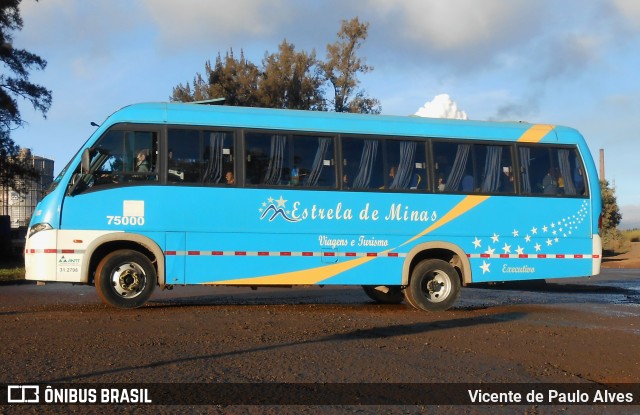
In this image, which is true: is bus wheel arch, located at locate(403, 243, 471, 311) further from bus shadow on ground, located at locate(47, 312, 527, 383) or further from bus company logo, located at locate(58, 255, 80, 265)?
bus company logo, located at locate(58, 255, 80, 265)

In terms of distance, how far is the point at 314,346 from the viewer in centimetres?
823

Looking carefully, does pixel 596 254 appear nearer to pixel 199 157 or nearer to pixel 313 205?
pixel 313 205

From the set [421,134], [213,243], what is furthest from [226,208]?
[421,134]

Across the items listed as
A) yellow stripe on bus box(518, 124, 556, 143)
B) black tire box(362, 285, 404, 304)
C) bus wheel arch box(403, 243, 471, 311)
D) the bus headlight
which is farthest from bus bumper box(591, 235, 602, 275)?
the bus headlight

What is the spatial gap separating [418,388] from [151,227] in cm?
671

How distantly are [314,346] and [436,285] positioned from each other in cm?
521

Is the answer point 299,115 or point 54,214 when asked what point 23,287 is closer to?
point 54,214

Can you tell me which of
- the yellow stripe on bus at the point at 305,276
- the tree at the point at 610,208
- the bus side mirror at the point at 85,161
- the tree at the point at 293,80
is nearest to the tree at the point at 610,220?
the tree at the point at 610,208

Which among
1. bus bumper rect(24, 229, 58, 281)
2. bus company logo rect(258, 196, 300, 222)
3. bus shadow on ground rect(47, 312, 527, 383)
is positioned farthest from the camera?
bus company logo rect(258, 196, 300, 222)

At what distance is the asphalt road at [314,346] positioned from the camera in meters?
6.44

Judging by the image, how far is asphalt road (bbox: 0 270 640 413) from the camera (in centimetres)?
644

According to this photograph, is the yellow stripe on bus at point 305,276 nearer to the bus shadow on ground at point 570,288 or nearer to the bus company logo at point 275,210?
the bus company logo at point 275,210

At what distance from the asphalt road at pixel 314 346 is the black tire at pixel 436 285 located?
0.38 m

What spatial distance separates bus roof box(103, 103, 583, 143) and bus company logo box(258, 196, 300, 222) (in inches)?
53.3
